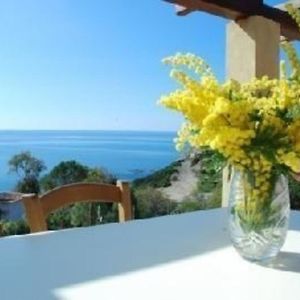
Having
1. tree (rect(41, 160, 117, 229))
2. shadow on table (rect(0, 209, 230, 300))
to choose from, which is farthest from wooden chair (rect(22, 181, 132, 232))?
tree (rect(41, 160, 117, 229))

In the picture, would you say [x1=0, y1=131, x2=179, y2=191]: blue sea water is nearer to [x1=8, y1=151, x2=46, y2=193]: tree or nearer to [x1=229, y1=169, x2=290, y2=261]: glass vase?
[x1=8, y1=151, x2=46, y2=193]: tree

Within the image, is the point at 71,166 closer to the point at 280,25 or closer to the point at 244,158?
the point at 280,25

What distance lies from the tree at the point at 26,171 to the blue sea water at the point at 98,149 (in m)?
0.05

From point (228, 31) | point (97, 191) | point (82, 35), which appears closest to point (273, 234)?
point (97, 191)

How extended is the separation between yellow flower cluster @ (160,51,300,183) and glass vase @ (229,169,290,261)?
1 centimetres

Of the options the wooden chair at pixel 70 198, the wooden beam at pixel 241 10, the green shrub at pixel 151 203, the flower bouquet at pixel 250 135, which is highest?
the wooden beam at pixel 241 10

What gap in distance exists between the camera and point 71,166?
335 centimetres

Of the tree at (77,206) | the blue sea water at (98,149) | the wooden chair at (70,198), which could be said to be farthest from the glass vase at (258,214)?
the blue sea water at (98,149)

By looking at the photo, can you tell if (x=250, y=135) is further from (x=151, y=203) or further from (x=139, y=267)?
(x=151, y=203)

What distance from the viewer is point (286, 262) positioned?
42.3 inches

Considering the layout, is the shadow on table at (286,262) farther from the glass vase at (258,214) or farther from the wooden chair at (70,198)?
the wooden chair at (70,198)

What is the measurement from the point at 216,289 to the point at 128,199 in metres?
0.88

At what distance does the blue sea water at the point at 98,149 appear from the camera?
3.64 m

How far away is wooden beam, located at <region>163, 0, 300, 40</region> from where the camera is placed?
2.95 metres
